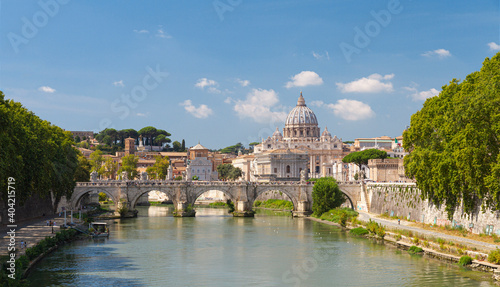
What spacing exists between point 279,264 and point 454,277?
28.0ft

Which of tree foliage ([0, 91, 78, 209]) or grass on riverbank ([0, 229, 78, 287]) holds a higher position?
tree foliage ([0, 91, 78, 209])

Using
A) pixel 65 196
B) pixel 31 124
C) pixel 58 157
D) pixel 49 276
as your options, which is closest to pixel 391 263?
pixel 49 276

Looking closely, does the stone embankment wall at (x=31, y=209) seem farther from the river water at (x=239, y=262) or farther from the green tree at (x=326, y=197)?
the green tree at (x=326, y=197)

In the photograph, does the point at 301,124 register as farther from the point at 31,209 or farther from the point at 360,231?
the point at 31,209

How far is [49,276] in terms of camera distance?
2698 centimetres

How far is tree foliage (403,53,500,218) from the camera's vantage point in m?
29.2

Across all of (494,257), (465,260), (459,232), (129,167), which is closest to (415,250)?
(459,232)

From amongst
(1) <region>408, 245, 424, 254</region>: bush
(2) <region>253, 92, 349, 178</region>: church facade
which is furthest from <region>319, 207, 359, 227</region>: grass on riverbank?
(2) <region>253, 92, 349, 178</region>: church facade

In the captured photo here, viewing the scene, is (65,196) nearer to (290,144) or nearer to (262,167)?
(262,167)

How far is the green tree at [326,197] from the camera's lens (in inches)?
2327

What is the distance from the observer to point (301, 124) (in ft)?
534

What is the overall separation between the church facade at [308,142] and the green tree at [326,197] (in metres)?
73.9

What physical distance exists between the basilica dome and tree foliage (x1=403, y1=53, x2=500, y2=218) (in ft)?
401

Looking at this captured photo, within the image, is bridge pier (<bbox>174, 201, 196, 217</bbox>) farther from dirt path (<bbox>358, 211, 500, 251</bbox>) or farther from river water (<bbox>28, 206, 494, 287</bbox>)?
dirt path (<bbox>358, 211, 500, 251</bbox>)
